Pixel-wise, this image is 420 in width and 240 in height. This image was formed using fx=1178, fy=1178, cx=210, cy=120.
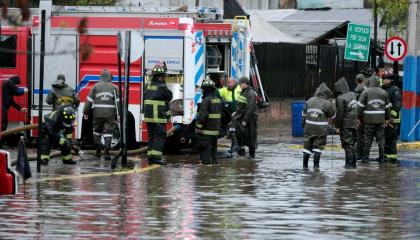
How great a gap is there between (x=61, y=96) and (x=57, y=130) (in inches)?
28.8

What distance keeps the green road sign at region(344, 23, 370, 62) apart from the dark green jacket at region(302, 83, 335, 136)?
11516 mm

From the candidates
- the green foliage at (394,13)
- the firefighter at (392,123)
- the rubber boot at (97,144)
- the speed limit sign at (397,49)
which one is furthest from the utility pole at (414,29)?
the green foliage at (394,13)

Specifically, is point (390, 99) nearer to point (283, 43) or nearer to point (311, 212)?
point (311, 212)

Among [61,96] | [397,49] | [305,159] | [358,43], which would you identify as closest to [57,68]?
[61,96]

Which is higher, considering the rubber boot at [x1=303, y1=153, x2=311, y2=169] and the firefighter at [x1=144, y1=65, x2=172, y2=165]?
the firefighter at [x1=144, y1=65, x2=172, y2=165]

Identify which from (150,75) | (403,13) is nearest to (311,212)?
(150,75)

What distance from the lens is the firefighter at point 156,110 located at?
21000mm

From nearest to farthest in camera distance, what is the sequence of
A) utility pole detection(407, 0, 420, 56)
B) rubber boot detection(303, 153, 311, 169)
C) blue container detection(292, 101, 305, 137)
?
1. rubber boot detection(303, 153, 311, 169)
2. utility pole detection(407, 0, 420, 56)
3. blue container detection(292, 101, 305, 137)

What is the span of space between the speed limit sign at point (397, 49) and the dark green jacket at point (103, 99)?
10065 millimetres

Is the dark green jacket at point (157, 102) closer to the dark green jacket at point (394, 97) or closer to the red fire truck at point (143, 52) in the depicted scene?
the red fire truck at point (143, 52)

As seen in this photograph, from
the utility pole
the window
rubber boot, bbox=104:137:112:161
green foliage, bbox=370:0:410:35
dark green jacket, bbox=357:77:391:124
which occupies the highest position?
green foliage, bbox=370:0:410:35

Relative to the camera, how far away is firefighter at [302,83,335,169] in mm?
20938

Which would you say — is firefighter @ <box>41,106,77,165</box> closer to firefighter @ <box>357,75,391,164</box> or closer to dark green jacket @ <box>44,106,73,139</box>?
dark green jacket @ <box>44,106,73,139</box>

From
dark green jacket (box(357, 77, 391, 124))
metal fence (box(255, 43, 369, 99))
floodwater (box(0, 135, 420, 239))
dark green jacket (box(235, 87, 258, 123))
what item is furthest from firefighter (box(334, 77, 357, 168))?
metal fence (box(255, 43, 369, 99))
